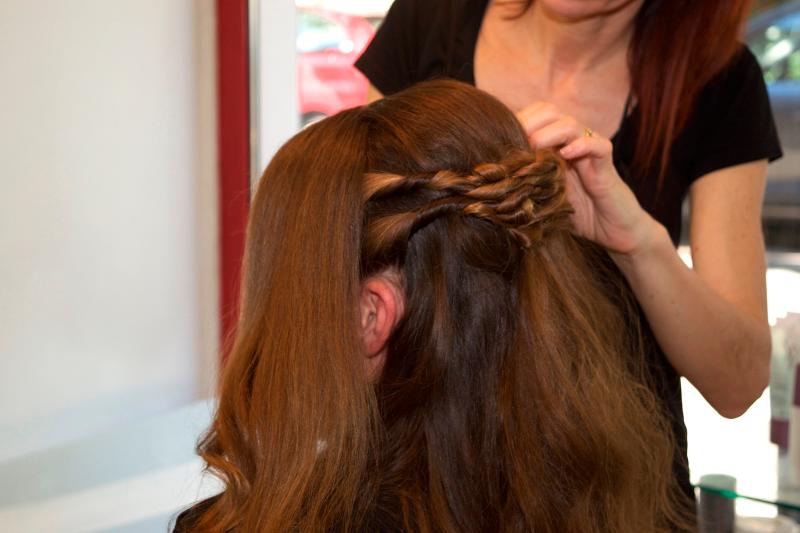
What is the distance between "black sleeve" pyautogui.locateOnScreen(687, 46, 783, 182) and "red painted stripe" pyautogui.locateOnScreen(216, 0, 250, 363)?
4.22 feet

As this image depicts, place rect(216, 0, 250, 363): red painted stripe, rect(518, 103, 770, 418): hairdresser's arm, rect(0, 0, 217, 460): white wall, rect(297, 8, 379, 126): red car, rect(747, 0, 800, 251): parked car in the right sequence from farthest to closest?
rect(297, 8, 379, 126): red car, rect(216, 0, 250, 363): red painted stripe, rect(747, 0, 800, 251): parked car, rect(0, 0, 217, 460): white wall, rect(518, 103, 770, 418): hairdresser's arm

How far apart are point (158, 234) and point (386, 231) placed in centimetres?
139

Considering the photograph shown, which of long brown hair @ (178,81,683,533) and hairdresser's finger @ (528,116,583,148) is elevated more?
hairdresser's finger @ (528,116,583,148)

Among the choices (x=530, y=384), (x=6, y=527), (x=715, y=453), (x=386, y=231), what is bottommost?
(x=6, y=527)

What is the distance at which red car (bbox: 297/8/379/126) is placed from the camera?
2.42 metres

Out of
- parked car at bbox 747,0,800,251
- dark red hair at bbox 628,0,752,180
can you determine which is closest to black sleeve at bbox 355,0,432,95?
dark red hair at bbox 628,0,752,180

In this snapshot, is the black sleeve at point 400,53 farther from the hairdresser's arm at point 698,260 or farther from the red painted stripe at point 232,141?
the red painted stripe at point 232,141

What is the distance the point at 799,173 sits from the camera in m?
1.94

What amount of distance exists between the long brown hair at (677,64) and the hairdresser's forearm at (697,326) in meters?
0.18

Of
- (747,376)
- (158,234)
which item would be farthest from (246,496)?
(158,234)

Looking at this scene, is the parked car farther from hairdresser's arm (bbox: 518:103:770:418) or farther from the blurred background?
hairdresser's arm (bbox: 518:103:770:418)

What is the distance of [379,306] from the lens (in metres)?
0.96

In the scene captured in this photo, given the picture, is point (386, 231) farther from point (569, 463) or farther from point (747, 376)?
point (747, 376)

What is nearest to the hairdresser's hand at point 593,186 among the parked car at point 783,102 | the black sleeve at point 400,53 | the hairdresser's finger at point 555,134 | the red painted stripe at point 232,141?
the hairdresser's finger at point 555,134
